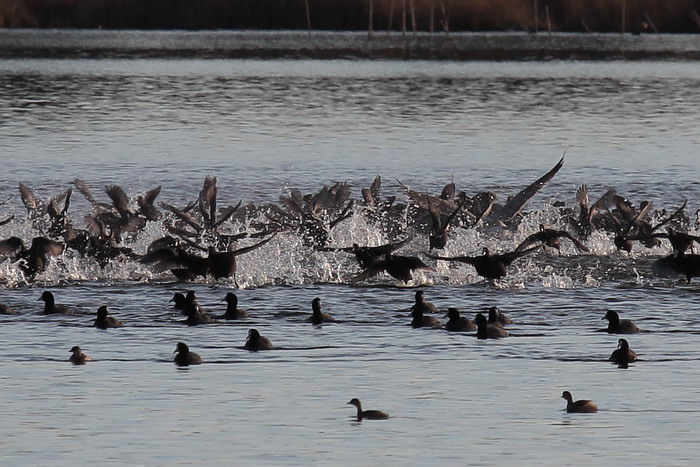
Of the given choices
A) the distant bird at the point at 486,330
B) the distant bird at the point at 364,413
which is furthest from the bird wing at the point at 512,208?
the distant bird at the point at 364,413

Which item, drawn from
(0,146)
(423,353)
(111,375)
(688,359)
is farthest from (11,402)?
(0,146)

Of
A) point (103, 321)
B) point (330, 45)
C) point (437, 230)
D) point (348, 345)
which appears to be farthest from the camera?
point (330, 45)

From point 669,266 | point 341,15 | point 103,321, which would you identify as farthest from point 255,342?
point 341,15

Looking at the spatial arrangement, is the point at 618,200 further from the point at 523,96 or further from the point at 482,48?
the point at 482,48

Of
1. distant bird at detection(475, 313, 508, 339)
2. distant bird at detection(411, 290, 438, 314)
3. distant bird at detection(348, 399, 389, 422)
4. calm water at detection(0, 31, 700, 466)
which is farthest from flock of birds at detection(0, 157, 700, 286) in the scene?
distant bird at detection(348, 399, 389, 422)

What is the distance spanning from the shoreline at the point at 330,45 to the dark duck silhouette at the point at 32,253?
261 ft

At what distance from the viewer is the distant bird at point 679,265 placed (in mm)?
22781

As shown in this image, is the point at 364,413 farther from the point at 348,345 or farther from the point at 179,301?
the point at 179,301

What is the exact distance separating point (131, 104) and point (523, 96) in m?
17.2

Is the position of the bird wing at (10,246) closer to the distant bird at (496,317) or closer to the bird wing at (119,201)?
the bird wing at (119,201)

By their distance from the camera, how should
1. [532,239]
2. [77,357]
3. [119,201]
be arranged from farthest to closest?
[119,201]
[532,239]
[77,357]

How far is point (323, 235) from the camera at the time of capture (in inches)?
996

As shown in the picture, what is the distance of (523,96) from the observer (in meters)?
70.6

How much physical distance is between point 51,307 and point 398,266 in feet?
15.6
